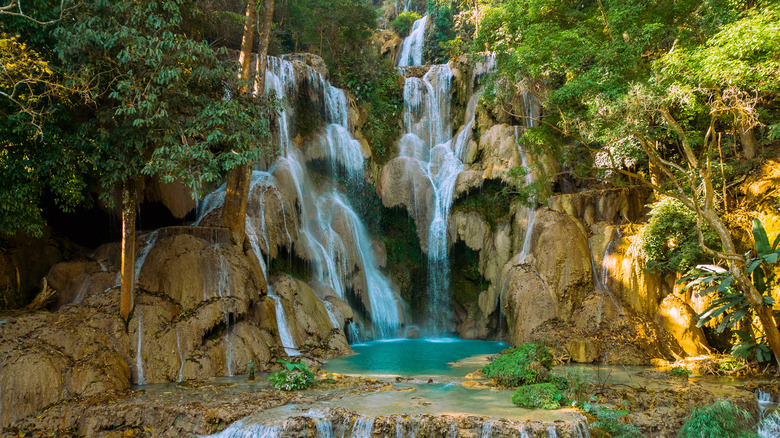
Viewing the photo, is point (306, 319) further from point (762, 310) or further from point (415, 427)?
point (762, 310)

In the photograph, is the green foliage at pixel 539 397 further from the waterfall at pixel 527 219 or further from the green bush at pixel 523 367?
the waterfall at pixel 527 219

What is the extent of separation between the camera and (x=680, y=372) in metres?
11.1

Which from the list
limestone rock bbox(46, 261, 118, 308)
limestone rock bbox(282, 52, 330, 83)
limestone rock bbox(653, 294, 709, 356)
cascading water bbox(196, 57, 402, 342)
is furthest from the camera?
limestone rock bbox(282, 52, 330, 83)

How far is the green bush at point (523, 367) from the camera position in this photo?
9.77 metres

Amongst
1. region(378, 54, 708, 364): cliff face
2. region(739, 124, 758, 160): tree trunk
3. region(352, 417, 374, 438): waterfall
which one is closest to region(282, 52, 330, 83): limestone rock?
region(378, 54, 708, 364): cliff face

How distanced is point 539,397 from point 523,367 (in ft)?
4.92

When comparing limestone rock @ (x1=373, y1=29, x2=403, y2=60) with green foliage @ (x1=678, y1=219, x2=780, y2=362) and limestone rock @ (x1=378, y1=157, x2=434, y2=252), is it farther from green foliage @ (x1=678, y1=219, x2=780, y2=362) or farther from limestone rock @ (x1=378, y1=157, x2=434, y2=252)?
green foliage @ (x1=678, y1=219, x2=780, y2=362)

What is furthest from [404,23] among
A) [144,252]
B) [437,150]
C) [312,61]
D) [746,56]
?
[144,252]

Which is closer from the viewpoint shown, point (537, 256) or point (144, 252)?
point (144, 252)

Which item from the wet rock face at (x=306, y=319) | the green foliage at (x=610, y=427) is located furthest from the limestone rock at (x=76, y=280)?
the green foliage at (x=610, y=427)

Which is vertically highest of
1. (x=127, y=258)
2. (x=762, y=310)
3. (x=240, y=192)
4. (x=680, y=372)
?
(x=240, y=192)

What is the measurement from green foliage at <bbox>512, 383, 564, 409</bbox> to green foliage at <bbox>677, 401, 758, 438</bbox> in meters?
1.89

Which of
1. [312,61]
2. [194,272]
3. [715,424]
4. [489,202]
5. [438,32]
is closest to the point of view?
[715,424]

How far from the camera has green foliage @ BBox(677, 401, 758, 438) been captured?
7156 mm
